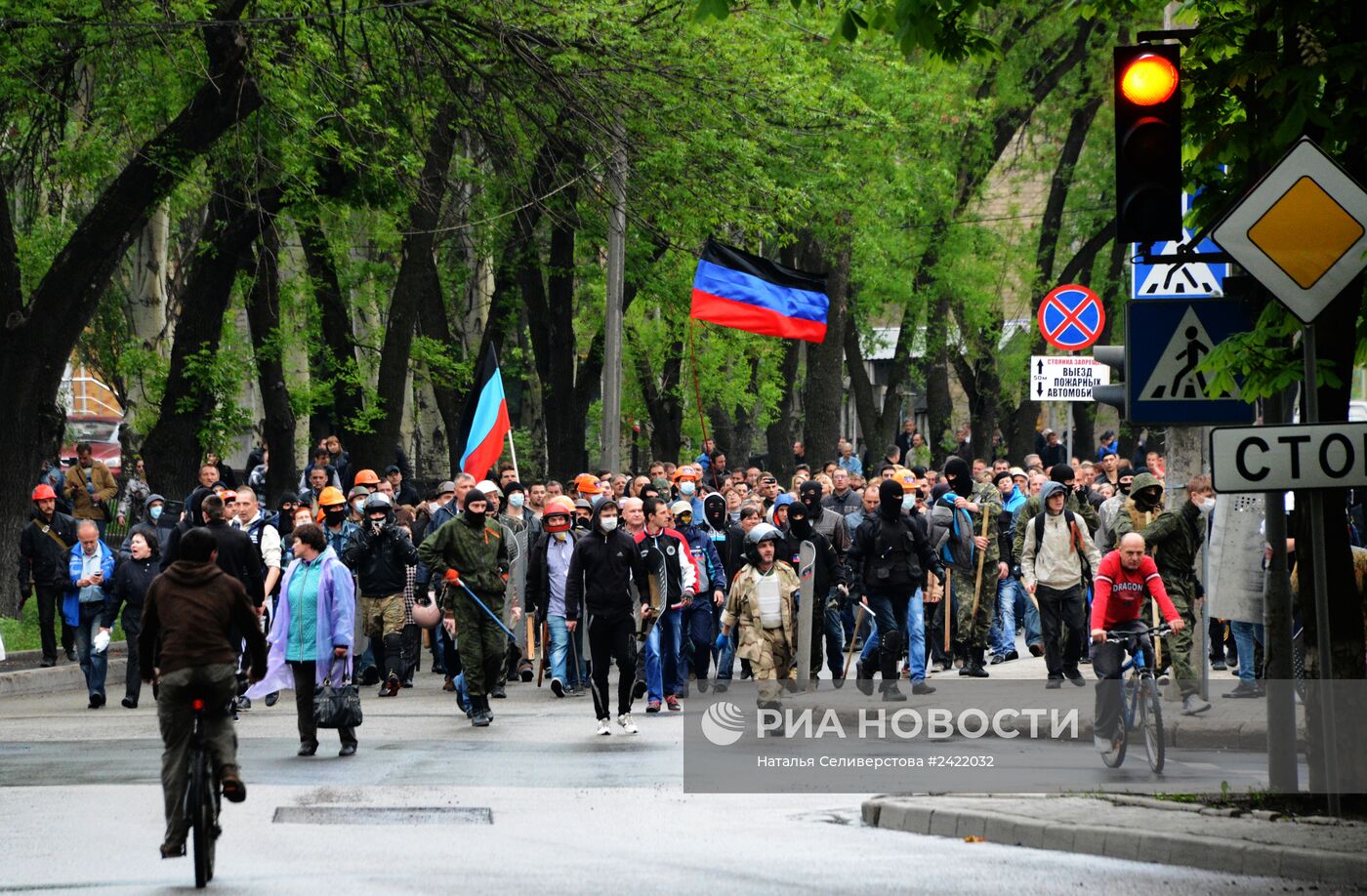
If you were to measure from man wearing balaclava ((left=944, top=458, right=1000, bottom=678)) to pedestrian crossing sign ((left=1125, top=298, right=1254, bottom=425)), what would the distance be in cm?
815

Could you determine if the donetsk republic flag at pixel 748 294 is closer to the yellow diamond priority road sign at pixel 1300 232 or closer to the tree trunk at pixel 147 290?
the tree trunk at pixel 147 290

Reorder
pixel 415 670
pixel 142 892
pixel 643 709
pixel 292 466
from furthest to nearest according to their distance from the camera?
pixel 292 466, pixel 415 670, pixel 643 709, pixel 142 892

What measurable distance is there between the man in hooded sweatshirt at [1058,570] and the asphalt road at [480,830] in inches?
131

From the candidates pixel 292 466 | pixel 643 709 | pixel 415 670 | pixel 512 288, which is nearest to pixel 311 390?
pixel 292 466

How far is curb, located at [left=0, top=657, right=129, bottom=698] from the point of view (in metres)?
19.7

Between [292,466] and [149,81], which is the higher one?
[149,81]

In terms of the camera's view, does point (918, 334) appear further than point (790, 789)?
Yes

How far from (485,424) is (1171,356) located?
13877mm

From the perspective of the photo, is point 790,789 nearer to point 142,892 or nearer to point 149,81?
point 142,892

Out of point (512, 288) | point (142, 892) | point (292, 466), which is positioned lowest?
point (142, 892)

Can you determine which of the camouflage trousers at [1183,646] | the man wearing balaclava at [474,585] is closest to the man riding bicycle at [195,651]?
the man wearing balaclava at [474,585]

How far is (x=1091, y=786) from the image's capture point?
40.3 feet

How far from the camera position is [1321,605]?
9.08 m

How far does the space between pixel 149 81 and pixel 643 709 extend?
10737 millimetres
